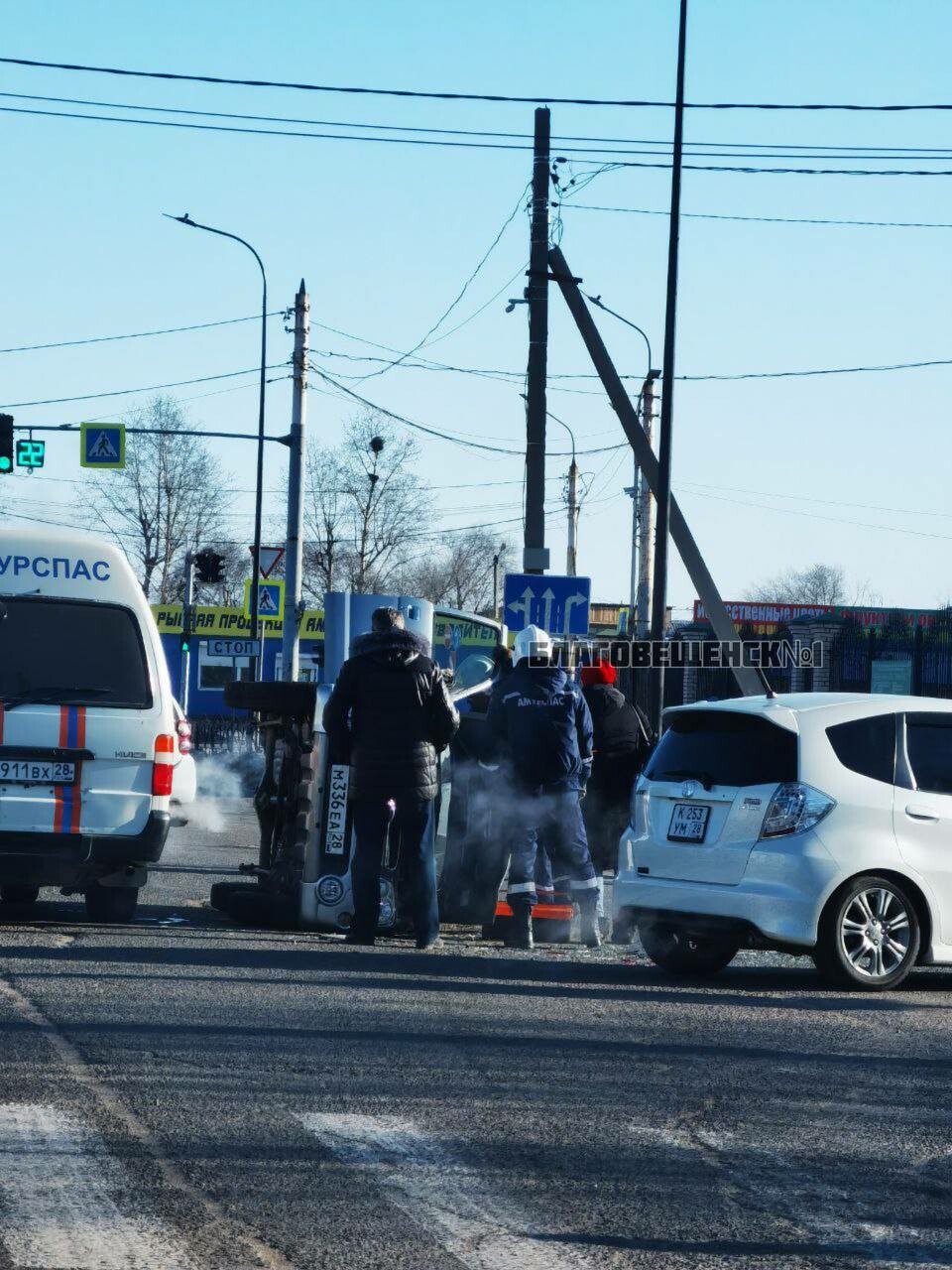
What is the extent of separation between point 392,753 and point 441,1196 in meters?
5.97

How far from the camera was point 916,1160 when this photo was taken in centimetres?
601

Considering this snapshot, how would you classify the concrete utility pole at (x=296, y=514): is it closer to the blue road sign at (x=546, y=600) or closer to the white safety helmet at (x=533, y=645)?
the blue road sign at (x=546, y=600)

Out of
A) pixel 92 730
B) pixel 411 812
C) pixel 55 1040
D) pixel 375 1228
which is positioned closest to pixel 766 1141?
pixel 375 1228

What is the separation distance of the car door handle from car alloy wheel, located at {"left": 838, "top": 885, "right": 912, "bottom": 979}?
0.42 metres

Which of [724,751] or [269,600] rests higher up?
[269,600]

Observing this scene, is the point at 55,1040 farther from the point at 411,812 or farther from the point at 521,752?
the point at 521,752

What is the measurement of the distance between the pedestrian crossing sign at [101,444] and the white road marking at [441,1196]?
28989mm

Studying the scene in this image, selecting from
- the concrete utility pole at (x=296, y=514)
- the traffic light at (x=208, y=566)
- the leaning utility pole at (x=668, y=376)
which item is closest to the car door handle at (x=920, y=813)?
the leaning utility pole at (x=668, y=376)

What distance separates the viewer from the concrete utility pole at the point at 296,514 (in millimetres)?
30438

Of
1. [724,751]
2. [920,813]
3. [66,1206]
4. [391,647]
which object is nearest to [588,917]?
[724,751]

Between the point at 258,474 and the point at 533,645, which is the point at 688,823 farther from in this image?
the point at 258,474

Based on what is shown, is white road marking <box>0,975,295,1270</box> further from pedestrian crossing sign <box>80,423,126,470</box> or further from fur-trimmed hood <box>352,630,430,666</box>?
pedestrian crossing sign <box>80,423,126,470</box>

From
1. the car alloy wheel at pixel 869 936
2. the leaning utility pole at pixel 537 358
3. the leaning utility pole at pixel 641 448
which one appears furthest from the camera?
the leaning utility pole at pixel 641 448

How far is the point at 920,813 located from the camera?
33.7ft
